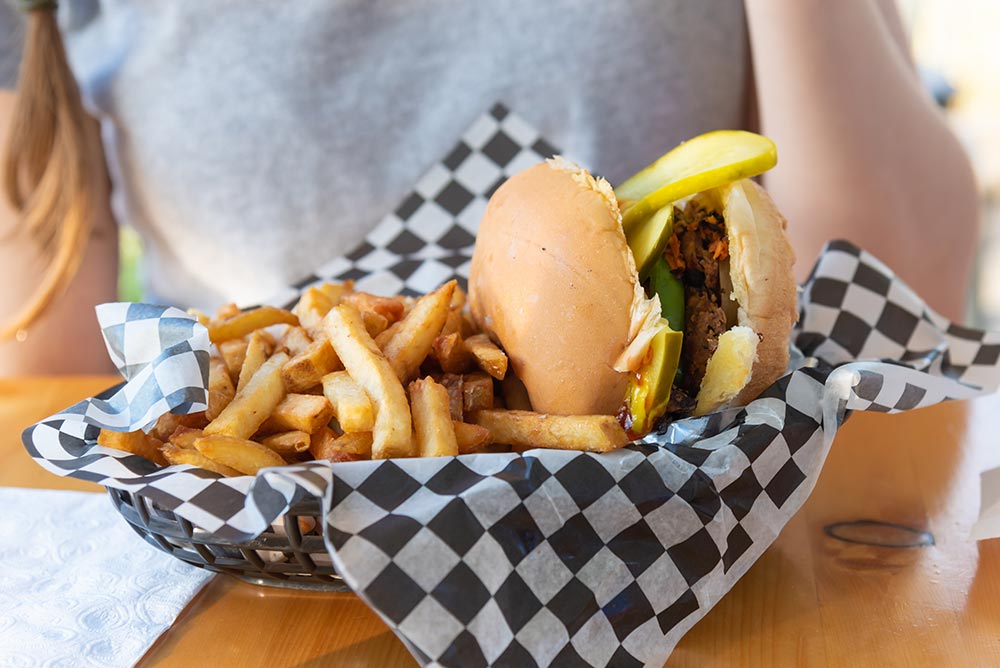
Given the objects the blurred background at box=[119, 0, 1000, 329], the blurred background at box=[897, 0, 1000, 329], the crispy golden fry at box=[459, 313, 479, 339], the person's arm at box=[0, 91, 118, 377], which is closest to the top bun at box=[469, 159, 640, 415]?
the crispy golden fry at box=[459, 313, 479, 339]

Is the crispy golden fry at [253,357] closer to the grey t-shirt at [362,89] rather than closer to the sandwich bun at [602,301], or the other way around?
the sandwich bun at [602,301]

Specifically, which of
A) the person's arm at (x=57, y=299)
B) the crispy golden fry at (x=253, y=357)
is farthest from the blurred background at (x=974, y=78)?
the crispy golden fry at (x=253, y=357)

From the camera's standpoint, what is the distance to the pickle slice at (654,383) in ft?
2.81

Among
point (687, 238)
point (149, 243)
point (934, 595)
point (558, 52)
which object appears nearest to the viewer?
point (934, 595)

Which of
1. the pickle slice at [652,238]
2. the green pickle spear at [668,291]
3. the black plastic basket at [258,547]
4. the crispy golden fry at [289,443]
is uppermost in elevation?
the pickle slice at [652,238]

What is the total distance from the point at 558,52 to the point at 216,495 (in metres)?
1.51

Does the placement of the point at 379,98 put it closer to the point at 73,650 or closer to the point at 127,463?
the point at 127,463

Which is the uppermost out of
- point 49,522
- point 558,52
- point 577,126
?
point 558,52

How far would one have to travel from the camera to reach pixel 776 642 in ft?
2.57

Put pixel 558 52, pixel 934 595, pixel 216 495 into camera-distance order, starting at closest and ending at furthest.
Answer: pixel 216 495 < pixel 934 595 < pixel 558 52

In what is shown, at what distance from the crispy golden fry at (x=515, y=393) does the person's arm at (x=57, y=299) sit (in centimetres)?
139

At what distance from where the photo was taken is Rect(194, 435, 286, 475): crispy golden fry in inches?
30.5

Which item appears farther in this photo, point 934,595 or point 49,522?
point 49,522

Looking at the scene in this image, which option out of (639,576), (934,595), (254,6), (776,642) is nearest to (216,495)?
(639,576)
